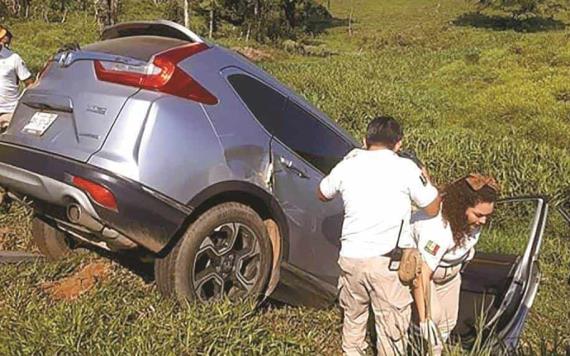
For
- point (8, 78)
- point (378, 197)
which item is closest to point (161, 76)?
point (378, 197)

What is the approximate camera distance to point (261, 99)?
13.9 ft

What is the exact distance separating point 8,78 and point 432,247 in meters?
5.00

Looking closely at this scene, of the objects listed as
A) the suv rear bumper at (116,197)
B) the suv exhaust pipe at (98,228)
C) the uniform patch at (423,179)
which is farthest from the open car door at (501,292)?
the suv exhaust pipe at (98,228)

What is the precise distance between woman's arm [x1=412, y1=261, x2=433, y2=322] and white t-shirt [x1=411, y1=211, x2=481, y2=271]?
4 centimetres

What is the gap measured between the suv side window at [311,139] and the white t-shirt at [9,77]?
3.62 m

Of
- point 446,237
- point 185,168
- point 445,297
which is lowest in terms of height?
point 445,297

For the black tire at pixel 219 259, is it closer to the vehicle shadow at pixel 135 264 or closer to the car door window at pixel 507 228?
the vehicle shadow at pixel 135 264

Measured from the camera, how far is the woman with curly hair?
357 centimetres

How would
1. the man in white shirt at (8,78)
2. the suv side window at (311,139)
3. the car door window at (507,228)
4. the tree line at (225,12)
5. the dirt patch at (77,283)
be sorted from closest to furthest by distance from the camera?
the suv side window at (311,139)
the dirt patch at (77,283)
the man in white shirt at (8,78)
the car door window at (507,228)
the tree line at (225,12)

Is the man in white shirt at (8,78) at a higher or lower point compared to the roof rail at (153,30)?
lower

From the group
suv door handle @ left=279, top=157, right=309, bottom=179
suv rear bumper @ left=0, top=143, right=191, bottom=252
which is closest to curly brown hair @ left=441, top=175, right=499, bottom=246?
suv door handle @ left=279, top=157, right=309, bottom=179

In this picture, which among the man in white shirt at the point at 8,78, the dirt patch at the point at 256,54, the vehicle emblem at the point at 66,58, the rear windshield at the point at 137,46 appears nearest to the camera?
the rear windshield at the point at 137,46

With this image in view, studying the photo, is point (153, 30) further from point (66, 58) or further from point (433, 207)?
point (433, 207)

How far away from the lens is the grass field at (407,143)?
3.53 meters
